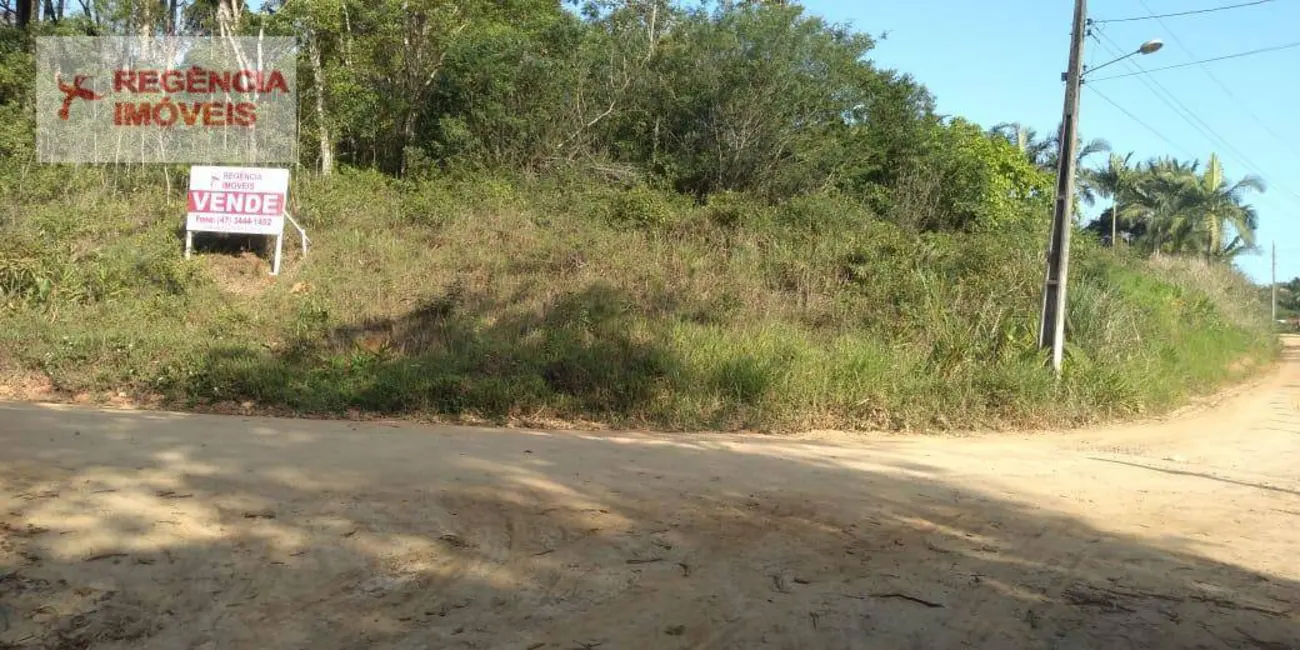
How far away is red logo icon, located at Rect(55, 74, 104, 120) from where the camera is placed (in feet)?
69.1

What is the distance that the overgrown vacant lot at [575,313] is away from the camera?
11.5 meters

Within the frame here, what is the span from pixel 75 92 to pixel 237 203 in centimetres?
823

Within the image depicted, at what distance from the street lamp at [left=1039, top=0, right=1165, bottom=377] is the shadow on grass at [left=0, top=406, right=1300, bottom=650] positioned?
784 centimetres

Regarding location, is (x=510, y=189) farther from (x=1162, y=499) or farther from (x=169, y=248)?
(x=1162, y=499)

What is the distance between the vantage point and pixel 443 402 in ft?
36.7

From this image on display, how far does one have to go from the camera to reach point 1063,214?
45.2 ft

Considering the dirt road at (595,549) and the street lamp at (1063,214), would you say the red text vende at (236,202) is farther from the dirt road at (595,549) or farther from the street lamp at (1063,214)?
the street lamp at (1063,214)

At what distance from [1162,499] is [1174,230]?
40.2 meters

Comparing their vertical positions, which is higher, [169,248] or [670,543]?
[169,248]

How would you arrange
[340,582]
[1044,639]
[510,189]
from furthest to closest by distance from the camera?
[510,189] < [340,582] < [1044,639]

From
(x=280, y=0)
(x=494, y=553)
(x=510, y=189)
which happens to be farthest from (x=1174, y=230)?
(x=494, y=553)

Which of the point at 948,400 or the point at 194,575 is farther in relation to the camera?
the point at 948,400

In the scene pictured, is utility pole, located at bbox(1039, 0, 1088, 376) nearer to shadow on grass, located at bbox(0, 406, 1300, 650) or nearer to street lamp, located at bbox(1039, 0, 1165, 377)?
street lamp, located at bbox(1039, 0, 1165, 377)

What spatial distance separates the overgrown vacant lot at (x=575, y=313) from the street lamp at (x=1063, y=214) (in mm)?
440
